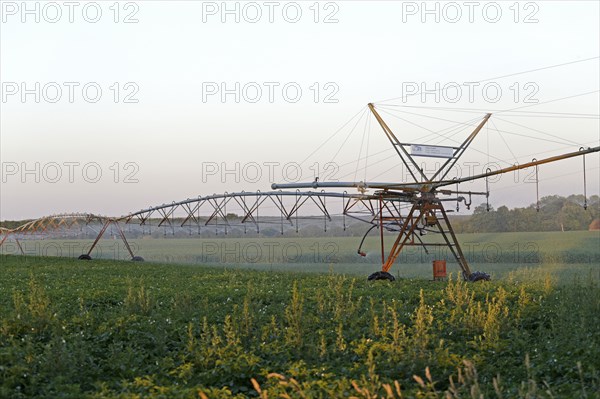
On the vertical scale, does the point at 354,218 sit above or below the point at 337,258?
above

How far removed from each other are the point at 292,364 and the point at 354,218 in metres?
17.3

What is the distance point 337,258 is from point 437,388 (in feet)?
131

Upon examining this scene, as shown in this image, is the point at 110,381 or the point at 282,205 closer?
the point at 110,381

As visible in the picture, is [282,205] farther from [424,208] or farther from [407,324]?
[407,324]

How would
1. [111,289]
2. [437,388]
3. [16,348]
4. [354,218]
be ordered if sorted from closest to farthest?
[437,388], [16,348], [111,289], [354,218]

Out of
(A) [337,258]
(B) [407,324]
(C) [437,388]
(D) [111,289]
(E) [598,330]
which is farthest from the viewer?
(A) [337,258]

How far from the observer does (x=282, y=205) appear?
2708 cm

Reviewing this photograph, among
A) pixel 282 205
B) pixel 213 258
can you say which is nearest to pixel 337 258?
pixel 213 258

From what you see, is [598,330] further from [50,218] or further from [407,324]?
[50,218]

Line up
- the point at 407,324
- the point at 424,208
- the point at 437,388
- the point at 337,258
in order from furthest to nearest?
the point at 337,258
the point at 424,208
the point at 407,324
the point at 437,388

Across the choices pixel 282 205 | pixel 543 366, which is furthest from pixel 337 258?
pixel 543 366

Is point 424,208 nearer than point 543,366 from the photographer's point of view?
No

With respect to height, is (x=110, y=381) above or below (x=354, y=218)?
below

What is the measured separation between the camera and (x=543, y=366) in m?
9.61
